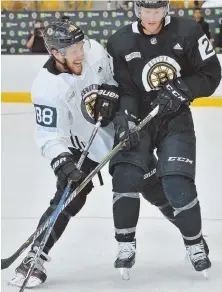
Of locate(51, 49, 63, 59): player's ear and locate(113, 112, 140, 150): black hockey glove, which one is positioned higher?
locate(51, 49, 63, 59): player's ear

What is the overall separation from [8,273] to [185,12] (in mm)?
5072

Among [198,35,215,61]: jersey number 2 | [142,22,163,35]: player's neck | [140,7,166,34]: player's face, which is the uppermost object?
[140,7,166,34]: player's face

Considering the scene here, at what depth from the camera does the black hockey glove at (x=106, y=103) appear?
2.83 m

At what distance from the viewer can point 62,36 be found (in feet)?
8.83

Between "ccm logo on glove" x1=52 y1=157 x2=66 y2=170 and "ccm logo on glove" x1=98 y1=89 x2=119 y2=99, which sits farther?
"ccm logo on glove" x1=98 y1=89 x2=119 y2=99

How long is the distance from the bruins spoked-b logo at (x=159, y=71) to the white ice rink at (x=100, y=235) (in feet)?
2.43

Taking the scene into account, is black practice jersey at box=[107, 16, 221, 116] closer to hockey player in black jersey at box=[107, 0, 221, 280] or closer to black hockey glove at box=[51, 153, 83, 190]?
hockey player in black jersey at box=[107, 0, 221, 280]

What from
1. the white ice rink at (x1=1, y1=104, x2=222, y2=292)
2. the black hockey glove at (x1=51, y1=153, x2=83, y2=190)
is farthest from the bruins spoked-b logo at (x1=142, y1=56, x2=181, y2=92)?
the white ice rink at (x1=1, y1=104, x2=222, y2=292)

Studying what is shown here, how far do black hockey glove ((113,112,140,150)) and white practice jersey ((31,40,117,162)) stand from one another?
128 millimetres

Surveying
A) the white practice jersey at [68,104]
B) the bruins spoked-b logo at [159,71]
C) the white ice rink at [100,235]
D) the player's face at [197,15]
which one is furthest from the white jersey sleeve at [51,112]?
the player's face at [197,15]

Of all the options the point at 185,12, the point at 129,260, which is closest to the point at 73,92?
the point at 129,260

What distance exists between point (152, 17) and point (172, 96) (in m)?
0.30

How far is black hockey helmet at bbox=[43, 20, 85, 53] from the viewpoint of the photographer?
106 inches

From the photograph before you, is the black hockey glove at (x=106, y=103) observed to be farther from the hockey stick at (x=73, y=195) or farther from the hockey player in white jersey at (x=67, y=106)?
the hockey stick at (x=73, y=195)
